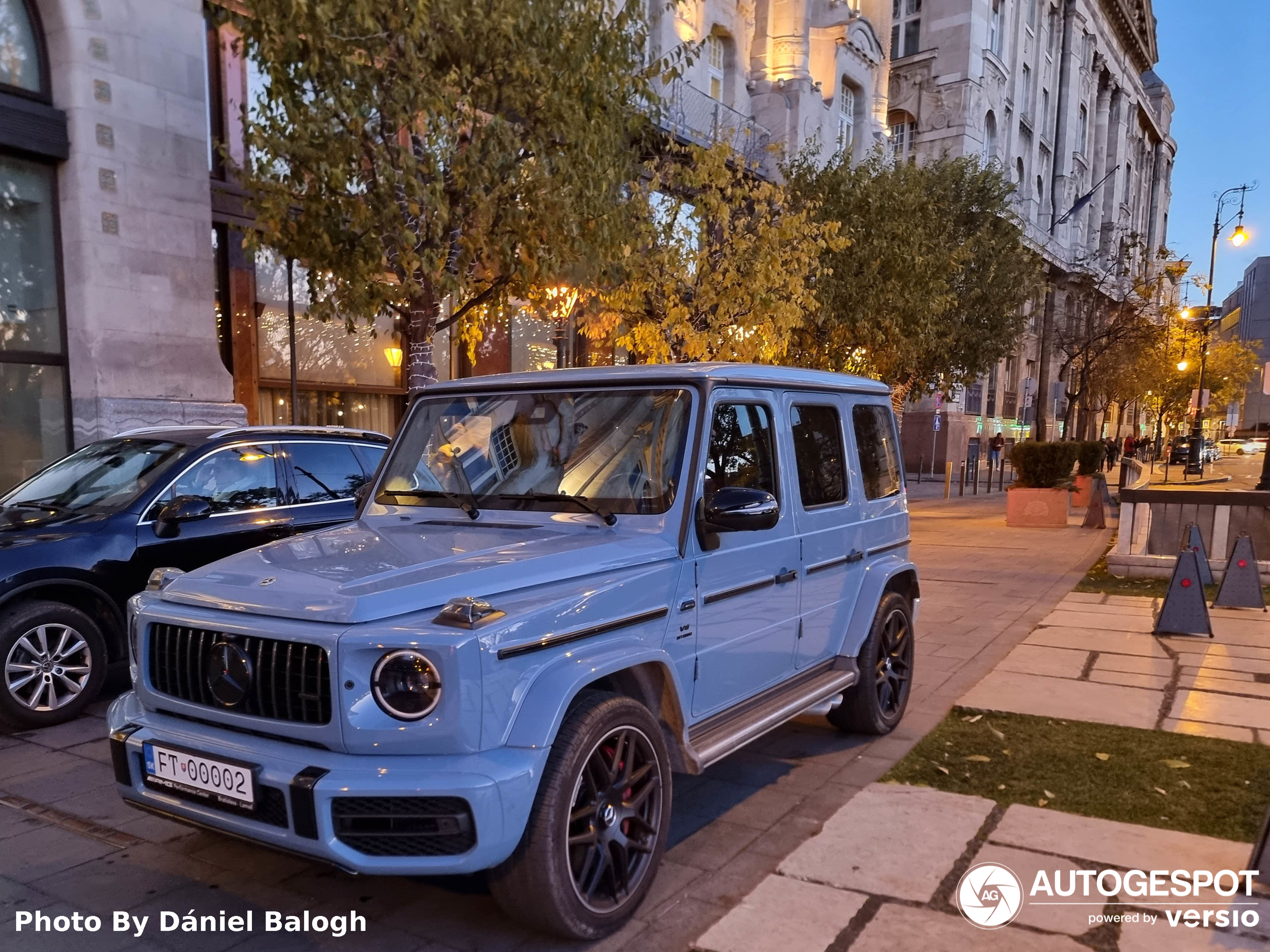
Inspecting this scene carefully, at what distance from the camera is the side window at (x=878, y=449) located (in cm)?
514

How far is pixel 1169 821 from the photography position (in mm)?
4016

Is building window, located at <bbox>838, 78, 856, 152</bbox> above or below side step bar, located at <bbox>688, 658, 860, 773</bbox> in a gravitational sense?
above

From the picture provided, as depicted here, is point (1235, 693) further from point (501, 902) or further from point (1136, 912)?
point (501, 902)

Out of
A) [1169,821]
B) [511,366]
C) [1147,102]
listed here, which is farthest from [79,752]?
[1147,102]

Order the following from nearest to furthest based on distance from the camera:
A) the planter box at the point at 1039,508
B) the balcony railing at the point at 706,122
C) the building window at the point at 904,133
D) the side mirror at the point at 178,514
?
the side mirror at the point at 178,514
the planter box at the point at 1039,508
the balcony railing at the point at 706,122
the building window at the point at 904,133

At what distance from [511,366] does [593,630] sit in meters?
15.8

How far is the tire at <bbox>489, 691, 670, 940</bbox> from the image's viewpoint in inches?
109

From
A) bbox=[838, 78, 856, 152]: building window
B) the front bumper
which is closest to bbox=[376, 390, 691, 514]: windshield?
the front bumper

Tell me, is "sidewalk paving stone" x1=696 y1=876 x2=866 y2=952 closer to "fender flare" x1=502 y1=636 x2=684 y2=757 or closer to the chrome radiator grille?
"fender flare" x1=502 y1=636 x2=684 y2=757

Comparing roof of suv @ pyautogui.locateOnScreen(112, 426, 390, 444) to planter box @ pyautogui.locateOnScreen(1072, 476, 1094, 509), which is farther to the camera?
planter box @ pyautogui.locateOnScreen(1072, 476, 1094, 509)

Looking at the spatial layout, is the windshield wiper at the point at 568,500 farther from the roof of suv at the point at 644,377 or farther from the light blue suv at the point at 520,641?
the roof of suv at the point at 644,377

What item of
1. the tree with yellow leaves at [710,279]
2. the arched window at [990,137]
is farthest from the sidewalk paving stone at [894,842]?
the arched window at [990,137]

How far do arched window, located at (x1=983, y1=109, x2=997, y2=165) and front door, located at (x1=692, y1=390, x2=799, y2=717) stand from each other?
4180 centimetres

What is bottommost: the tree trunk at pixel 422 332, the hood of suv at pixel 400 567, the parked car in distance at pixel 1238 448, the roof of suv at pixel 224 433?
the parked car in distance at pixel 1238 448
